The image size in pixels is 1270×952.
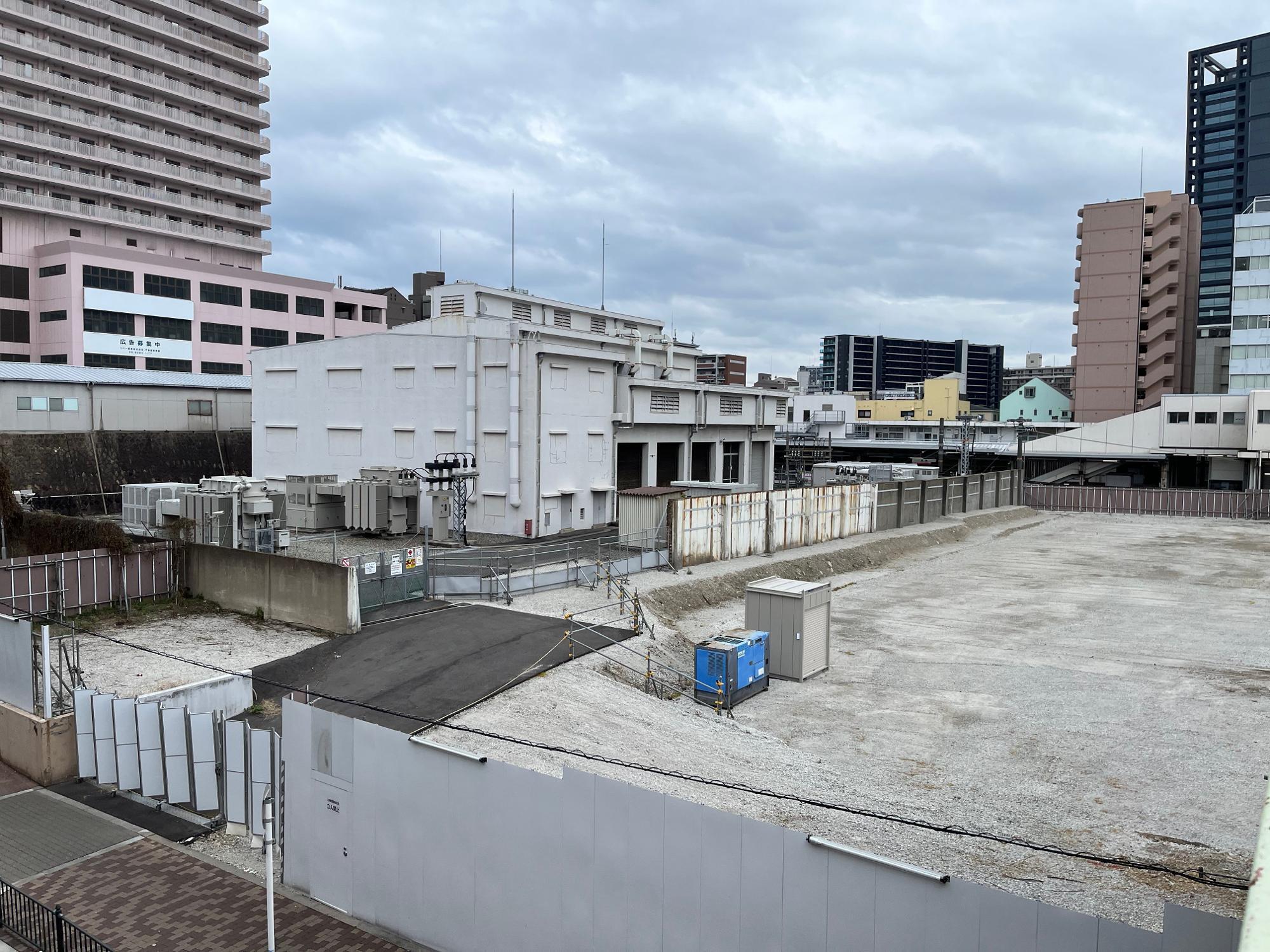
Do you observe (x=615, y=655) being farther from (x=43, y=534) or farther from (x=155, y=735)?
(x=43, y=534)

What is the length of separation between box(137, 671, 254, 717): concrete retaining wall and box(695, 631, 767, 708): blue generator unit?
11061 mm

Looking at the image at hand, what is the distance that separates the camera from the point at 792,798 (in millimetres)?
14406

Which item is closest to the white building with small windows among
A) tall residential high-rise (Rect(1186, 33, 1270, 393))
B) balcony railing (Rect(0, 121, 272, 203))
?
balcony railing (Rect(0, 121, 272, 203))

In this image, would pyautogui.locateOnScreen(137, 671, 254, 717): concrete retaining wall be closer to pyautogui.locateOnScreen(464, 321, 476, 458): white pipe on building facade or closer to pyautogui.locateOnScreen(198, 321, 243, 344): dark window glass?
pyautogui.locateOnScreen(464, 321, 476, 458): white pipe on building facade

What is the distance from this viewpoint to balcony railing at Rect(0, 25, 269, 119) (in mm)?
72062

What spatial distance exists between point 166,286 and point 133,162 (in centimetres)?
1580

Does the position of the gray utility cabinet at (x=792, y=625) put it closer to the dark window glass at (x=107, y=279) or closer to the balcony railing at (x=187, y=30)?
the dark window glass at (x=107, y=279)

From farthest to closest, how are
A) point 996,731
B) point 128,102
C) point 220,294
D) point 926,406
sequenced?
1. point 926,406
2. point 128,102
3. point 220,294
4. point 996,731

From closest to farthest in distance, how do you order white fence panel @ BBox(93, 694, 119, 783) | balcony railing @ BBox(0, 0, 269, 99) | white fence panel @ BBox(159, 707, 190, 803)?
white fence panel @ BBox(159, 707, 190, 803)
white fence panel @ BBox(93, 694, 119, 783)
balcony railing @ BBox(0, 0, 269, 99)

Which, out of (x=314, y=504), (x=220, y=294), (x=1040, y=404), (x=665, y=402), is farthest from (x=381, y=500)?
(x=1040, y=404)

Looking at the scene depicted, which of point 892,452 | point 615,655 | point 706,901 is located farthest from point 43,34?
point 892,452

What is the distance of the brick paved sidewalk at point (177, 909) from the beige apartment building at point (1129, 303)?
104525mm

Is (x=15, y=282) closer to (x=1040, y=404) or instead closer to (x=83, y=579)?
(x=83, y=579)

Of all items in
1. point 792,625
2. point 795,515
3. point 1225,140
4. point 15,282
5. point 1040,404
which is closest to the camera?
point 792,625
